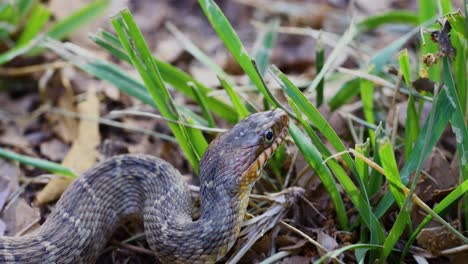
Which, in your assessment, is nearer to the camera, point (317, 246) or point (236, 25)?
point (317, 246)

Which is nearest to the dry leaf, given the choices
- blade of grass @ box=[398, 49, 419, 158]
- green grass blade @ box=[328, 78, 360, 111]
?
green grass blade @ box=[328, 78, 360, 111]

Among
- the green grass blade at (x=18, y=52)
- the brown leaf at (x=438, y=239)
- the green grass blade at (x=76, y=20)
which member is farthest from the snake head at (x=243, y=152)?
the green grass blade at (x=76, y=20)

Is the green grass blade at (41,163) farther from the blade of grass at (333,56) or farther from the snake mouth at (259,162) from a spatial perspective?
the blade of grass at (333,56)

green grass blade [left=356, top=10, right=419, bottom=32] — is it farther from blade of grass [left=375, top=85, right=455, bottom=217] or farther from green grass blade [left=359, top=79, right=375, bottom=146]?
blade of grass [left=375, top=85, right=455, bottom=217]

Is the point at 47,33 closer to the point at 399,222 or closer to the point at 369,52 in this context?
the point at 369,52

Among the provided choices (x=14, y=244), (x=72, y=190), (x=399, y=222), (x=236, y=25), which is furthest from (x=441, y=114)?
(x=236, y=25)

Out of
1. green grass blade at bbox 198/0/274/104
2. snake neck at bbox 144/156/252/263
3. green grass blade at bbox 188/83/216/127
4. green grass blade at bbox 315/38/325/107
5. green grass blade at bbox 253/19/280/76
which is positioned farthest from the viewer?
green grass blade at bbox 253/19/280/76
